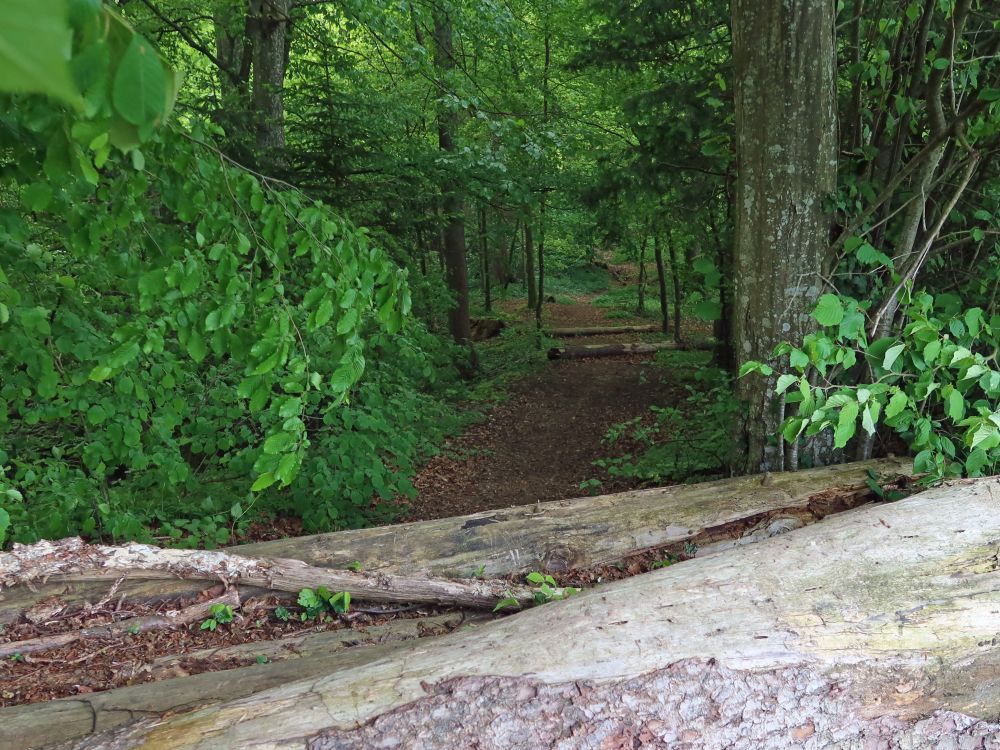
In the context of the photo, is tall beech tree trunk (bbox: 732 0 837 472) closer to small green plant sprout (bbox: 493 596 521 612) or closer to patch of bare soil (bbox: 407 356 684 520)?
small green plant sprout (bbox: 493 596 521 612)

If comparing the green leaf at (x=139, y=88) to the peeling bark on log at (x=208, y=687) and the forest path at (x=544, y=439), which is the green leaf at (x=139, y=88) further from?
the forest path at (x=544, y=439)

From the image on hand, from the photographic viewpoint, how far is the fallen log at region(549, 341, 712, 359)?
14547 millimetres

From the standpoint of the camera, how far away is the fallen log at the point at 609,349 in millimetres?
14547

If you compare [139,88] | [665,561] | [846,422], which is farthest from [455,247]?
[139,88]

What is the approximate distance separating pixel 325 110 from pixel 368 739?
897cm

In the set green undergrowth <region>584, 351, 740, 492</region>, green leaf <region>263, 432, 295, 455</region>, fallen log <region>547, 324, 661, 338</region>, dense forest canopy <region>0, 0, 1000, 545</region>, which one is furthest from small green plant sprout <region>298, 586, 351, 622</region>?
fallen log <region>547, 324, 661, 338</region>

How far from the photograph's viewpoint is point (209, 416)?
5.70 meters

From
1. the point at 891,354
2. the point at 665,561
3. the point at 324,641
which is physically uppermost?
the point at 891,354

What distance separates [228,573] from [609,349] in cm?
1251

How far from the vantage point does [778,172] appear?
385cm

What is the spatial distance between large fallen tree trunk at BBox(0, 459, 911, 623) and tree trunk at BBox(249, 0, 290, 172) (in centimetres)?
607

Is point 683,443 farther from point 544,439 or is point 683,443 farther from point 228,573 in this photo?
point 228,573

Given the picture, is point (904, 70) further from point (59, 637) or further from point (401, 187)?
point (401, 187)

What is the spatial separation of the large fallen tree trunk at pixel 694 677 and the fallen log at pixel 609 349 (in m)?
12.1
